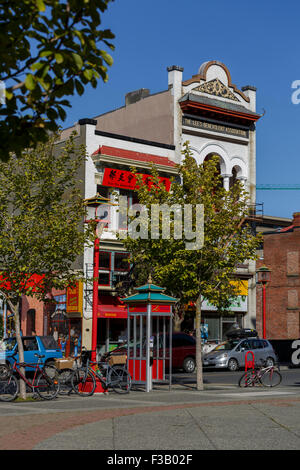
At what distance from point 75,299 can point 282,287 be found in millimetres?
23447

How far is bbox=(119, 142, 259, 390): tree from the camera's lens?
2183cm

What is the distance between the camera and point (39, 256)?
737 inches

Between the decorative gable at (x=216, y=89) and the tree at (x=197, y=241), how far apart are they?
21.7 meters

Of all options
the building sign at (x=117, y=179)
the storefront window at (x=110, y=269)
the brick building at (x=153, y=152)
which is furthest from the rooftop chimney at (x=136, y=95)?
the storefront window at (x=110, y=269)

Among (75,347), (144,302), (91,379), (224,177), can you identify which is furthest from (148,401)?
(224,177)

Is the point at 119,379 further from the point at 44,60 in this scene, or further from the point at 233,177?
the point at 233,177

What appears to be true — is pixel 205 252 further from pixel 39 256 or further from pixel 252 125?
pixel 252 125

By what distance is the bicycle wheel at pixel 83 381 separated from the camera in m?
19.0

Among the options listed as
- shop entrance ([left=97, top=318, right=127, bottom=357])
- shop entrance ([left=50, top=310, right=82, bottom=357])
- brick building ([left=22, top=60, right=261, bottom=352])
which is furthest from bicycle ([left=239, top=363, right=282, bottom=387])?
shop entrance ([left=97, top=318, right=127, bottom=357])

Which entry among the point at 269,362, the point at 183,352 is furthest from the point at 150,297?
the point at 269,362

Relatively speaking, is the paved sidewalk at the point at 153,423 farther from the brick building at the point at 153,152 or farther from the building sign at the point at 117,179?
the building sign at the point at 117,179

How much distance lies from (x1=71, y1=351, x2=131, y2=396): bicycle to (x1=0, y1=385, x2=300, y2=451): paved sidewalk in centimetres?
94

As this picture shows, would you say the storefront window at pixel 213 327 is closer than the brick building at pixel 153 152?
No

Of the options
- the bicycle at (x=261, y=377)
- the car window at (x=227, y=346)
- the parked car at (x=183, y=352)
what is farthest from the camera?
the car window at (x=227, y=346)
